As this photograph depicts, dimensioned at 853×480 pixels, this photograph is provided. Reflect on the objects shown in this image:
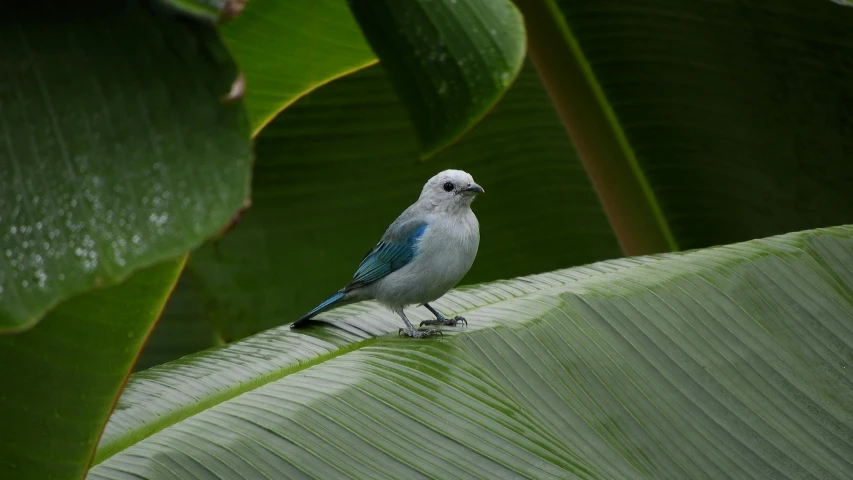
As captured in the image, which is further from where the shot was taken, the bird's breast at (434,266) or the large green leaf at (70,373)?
the bird's breast at (434,266)

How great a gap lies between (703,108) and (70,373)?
87.0 inches

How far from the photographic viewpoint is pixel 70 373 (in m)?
1.30

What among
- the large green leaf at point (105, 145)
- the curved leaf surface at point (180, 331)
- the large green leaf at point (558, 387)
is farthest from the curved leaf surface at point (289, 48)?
the curved leaf surface at point (180, 331)

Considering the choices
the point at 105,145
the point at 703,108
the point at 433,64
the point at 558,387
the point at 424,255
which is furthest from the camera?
the point at 703,108

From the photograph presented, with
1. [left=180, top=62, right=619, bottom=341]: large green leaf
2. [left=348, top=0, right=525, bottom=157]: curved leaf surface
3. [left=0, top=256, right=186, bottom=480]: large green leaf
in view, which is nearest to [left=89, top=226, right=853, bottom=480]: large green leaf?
[left=0, top=256, right=186, bottom=480]: large green leaf

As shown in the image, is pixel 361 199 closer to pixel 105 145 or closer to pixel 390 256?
pixel 390 256

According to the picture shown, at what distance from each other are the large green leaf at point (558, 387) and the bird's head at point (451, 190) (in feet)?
0.74

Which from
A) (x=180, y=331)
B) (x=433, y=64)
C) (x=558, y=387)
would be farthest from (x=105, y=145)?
(x=180, y=331)

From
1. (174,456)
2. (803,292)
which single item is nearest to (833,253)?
(803,292)

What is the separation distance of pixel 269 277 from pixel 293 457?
139 cm

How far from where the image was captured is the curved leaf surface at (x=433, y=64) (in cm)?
115

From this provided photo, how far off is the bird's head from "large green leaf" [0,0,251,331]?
130 centimetres

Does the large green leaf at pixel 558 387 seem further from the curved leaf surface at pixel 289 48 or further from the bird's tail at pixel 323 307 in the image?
the curved leaf surface at pixel 289 48

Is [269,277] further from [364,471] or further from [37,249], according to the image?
[37,249]
